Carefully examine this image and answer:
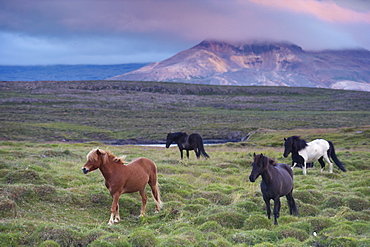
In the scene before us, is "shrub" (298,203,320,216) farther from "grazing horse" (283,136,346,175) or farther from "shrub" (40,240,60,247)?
"shrub" (40,240,60,247)

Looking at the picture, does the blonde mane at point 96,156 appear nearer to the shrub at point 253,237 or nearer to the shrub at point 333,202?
the shrub at point 253,237

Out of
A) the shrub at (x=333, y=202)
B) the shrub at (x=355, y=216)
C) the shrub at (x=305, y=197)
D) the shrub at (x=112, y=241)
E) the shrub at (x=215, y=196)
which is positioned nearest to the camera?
the shrub at (x=112, y=241)

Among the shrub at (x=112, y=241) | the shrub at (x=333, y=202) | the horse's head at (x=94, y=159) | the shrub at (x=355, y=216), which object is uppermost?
the horse's head at (x=94, y=159)

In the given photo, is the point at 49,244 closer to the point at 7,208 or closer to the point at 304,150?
the point at 7,208

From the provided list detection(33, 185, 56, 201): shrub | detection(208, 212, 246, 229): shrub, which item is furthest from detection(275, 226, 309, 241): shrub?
detection(33, 185, 56, 201): shrub

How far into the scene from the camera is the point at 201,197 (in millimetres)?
15875

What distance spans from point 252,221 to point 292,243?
2411 mm

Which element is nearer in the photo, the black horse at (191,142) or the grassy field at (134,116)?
the black horse at (191,142)

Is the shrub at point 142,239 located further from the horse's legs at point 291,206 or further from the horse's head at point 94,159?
the horse's legs at point 291,206

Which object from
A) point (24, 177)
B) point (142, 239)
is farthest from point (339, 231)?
point (24, 177)

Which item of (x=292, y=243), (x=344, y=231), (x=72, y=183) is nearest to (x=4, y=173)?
(x=72, y=183)

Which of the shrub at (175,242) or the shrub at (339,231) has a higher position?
the shrub at (175,242)

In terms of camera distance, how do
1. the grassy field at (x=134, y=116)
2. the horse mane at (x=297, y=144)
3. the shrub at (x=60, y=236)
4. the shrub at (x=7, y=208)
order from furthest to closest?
the grassy field at (x=134, y=116), the horse mane at (x=297, y=144), the shrub at (x=7, y=208), the shrub at (x=60, y=236)

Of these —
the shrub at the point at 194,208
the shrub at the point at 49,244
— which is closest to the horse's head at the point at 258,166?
the shrub at the point at 194,208
